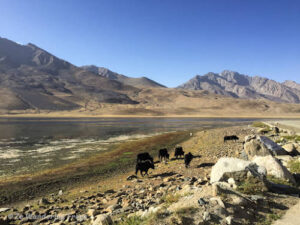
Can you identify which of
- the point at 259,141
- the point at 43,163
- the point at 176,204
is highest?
the point at 259,141

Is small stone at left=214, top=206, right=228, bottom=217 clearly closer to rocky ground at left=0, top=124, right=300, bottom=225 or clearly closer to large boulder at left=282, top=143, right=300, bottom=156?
rocky ground at left=0, top=124, right=300, bottom=225

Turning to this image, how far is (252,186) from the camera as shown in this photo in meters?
7.15

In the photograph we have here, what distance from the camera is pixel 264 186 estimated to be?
23.7 feet

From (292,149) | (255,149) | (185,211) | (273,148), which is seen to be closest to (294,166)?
(255,149)

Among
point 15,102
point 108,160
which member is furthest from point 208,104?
point 108,160

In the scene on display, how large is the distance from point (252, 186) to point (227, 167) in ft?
3.75

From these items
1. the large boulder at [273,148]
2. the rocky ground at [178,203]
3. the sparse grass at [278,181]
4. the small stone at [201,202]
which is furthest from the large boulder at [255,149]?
the small stone at [201,202]

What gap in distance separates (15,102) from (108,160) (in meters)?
173

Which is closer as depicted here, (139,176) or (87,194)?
(87,194)

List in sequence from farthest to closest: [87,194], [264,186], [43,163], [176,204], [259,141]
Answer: [43,163]
[259,141]
[87,194]
[264,186]
[176,204]

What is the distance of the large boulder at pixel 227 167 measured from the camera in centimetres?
777

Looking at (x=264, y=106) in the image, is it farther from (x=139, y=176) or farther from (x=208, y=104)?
(x=139, y=176)

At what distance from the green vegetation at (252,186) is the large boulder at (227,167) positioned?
472mm

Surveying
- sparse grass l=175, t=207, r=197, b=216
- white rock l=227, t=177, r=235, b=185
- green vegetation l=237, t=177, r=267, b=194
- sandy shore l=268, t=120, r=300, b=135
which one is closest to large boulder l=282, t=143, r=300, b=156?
green vegetation l=237, t=177, r=267, b=194
